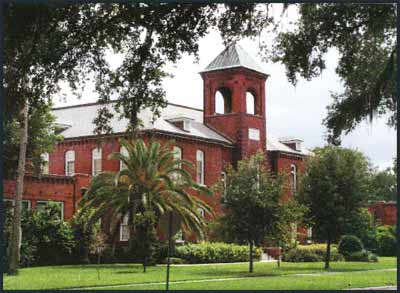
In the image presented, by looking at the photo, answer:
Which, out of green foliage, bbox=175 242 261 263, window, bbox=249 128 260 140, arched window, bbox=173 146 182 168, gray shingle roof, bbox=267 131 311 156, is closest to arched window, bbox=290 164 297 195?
gray shingle roof, bbox=267 131 311 156

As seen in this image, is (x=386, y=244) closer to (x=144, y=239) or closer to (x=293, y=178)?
(x=293, y=178)

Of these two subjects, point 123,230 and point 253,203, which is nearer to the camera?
point 123,230

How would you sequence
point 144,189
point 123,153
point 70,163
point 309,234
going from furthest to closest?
point 309,234 < point 70,163 < point 144,189 < point 123,153

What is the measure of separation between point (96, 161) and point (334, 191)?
648 centimetres

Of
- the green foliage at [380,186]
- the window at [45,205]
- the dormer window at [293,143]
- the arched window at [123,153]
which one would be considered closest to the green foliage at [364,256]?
the green foliage at [380,186]

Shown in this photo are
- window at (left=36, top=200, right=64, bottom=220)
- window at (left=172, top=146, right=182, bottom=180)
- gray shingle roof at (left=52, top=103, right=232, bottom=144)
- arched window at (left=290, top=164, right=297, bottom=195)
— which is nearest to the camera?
gray shingle roof at (left=52, top=103, right=232, bottom=144)

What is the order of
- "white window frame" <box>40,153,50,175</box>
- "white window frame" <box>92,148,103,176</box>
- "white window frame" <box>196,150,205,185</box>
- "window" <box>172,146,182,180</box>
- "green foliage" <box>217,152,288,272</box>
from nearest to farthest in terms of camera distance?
"white window frame" <box>92,148,103,176</box> < "window" <box>172,146,182,180</box> < "white window frame" <box>40,153,50,175</box> < "white window frame" <box>196,150,205,185</box> < "green foliage" <box>217,152,288,272</box>

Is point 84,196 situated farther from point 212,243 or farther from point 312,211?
point 312,211

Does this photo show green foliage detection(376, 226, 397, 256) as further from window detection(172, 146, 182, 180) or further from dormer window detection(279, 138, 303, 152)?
window detection(172, 146, 182, 180)

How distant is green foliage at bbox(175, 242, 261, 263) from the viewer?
75.7ft

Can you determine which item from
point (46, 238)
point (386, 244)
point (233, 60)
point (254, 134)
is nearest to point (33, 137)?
point (46, 238)

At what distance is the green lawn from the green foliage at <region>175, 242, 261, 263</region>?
292 millimetres

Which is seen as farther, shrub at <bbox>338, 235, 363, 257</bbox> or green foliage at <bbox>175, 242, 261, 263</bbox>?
green foliage at <bbox>175, 242, 261, 263</bbox>

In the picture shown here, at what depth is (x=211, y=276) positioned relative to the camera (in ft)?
68.8
